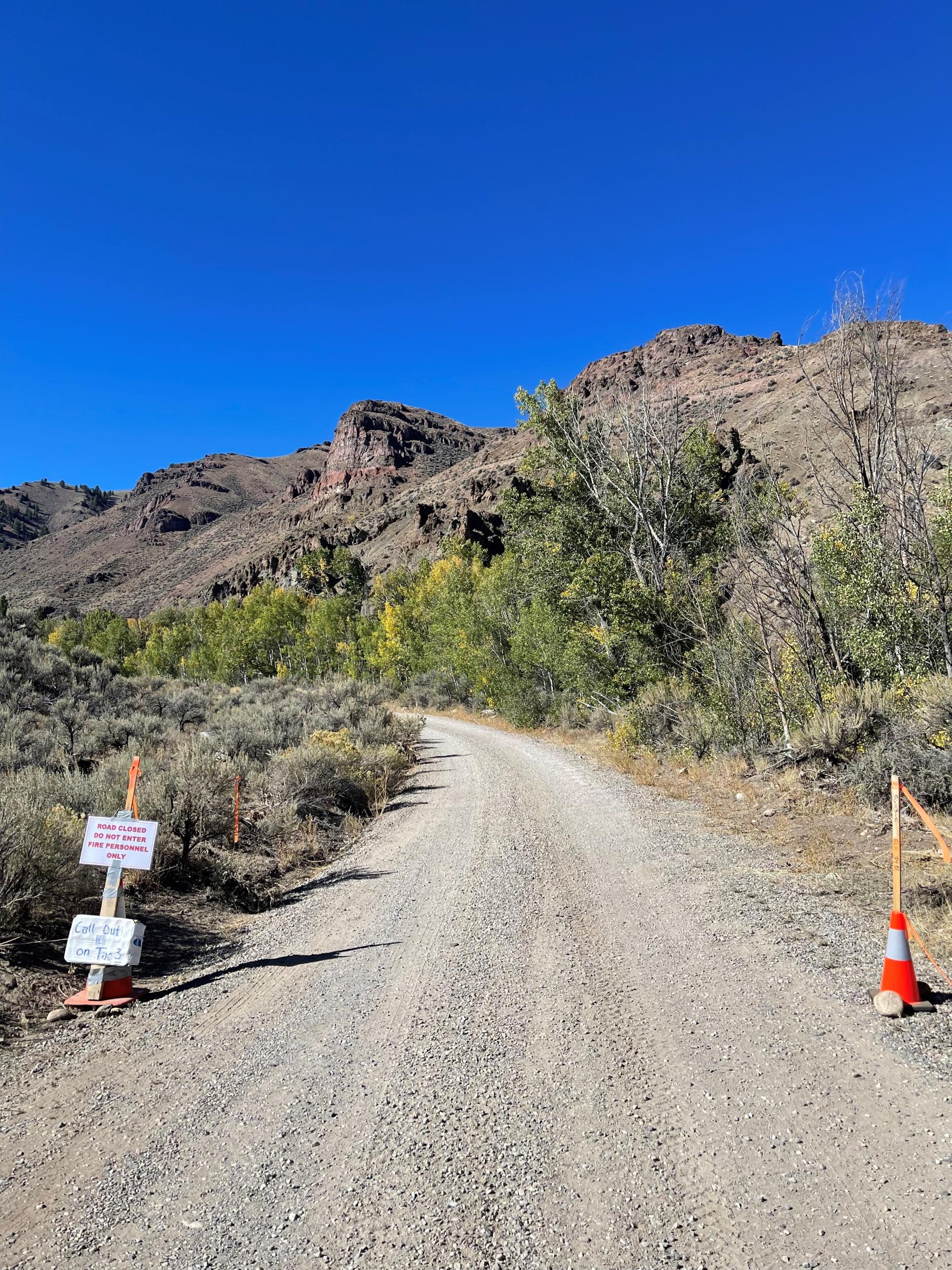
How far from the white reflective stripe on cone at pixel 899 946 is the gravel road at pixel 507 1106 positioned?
32 centimetres

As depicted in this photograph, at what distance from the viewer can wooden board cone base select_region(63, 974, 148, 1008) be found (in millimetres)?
4398

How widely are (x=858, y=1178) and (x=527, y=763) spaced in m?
12.4

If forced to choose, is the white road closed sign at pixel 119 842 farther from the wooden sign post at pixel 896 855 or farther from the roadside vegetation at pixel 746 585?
the roadside vegetation at pixel 746 585

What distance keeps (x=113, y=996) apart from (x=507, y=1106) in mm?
3075

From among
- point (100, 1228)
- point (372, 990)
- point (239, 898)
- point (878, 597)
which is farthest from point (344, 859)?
point (878, 597)

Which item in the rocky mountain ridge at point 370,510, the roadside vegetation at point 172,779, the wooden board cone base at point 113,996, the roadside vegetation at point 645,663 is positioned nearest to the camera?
the wooden board cone base at point 113,996

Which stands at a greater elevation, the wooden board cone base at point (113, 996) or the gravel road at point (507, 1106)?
the gravel road at point (507, 1106)

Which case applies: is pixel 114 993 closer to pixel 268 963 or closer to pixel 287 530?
pixel 268 963

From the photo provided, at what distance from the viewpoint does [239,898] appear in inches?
271

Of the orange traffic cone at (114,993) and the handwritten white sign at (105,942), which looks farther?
the handwritten white sign at (105,942)

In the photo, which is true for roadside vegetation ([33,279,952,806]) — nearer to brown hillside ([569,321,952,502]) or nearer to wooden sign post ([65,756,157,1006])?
brown hillside ([569,321,952,502])

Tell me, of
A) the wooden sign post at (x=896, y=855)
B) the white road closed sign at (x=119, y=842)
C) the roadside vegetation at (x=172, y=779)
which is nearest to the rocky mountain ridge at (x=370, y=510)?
the roadside vegetation at (x=172, y=779)

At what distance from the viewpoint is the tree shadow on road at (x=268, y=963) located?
189 inches

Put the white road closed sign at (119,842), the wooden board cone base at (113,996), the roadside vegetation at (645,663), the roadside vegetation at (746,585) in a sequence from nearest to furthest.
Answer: the wooden board cone base at (113,996)
the white road closed sign at (119,842)
the roadside vegetation at (645,663)
the roadside vegetation at (746,585)
